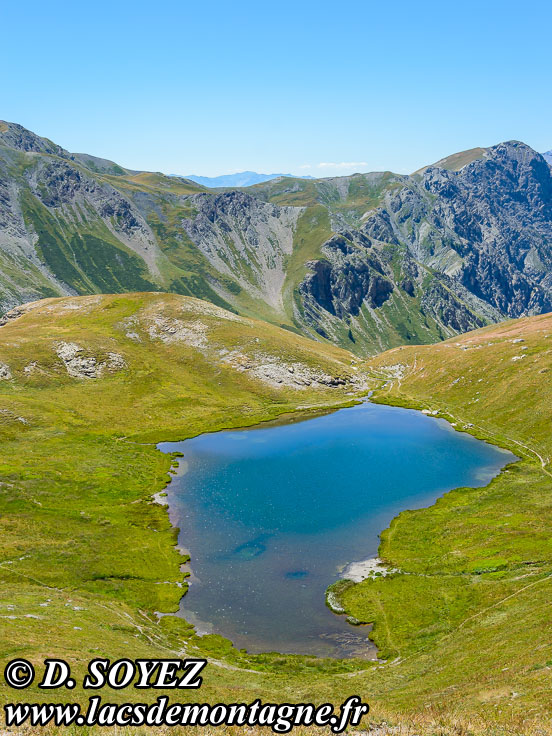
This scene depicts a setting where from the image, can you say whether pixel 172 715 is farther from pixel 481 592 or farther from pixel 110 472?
pixel 110 472

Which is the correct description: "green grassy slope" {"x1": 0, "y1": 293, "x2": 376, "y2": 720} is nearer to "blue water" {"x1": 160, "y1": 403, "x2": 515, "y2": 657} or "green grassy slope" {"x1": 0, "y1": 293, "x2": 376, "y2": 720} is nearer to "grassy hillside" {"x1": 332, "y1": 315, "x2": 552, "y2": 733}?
"blue water" {"x1": 160, "y1": 403, "x2": 515, "y2": 657}

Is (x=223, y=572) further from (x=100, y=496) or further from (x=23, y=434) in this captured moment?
(x=23, y=434)

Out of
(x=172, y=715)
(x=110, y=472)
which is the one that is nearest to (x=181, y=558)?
(x=110, y=472)

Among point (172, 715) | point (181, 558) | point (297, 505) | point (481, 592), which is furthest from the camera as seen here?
point (297, 505)

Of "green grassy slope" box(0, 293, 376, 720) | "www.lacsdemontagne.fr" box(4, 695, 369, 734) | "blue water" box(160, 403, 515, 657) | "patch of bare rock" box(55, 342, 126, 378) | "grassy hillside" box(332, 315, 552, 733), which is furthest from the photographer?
"patch of bare rock" box(55, 342, 126, 378)

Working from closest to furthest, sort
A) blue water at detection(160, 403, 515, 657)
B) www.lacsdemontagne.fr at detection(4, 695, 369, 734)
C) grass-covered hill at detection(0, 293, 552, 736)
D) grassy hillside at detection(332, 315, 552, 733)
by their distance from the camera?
www.lacsdemontagne.fr at detection(4, 695, 369, 734) < grassy hillside at detection(332, 315, 552, 733) < grass-covered hill at detection(0, 293, 552, 736) < blue water at detection(160, 403, 515, 657)

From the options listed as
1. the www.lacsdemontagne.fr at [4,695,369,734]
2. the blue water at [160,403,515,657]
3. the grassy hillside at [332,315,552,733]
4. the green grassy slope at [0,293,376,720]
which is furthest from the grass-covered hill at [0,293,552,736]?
the www.lacsdemontagne.fr at [4,695,369,734]

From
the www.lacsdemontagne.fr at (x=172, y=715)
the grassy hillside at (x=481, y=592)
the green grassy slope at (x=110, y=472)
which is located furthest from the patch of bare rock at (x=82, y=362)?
the www.lacsdemontagne.fr at (x=172, y=715)
